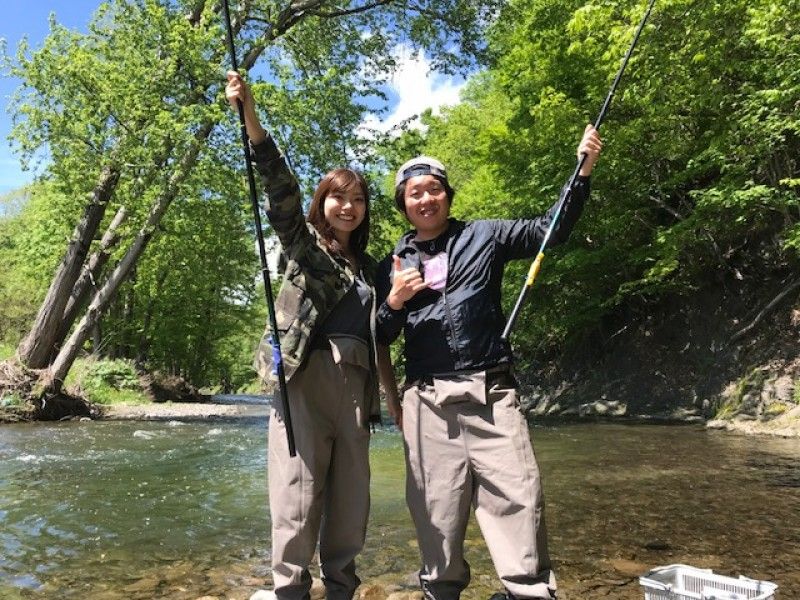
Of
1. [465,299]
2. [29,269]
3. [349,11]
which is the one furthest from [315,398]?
[29,269]

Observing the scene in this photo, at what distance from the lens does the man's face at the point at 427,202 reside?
3.09 m

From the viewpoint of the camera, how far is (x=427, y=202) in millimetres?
3094

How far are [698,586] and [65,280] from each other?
16.2 metres

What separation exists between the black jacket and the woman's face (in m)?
0.29

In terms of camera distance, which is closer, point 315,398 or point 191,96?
point 315,398

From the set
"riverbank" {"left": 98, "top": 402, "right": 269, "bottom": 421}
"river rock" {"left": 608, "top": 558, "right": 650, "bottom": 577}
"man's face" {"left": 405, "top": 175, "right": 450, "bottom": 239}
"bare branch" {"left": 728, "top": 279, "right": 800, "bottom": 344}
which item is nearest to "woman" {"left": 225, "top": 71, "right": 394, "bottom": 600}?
"man's face" {"left": 405, "top": 175, "right": 450, "bottom": 239}

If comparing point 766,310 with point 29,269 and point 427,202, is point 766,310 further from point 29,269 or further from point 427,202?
point 29,269

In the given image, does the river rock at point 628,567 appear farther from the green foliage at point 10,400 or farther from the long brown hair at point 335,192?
the green foliage at point 10,400

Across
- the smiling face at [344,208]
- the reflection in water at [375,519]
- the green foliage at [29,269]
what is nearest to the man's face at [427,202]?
the smiling face at [344,208]

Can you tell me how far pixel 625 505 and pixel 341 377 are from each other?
4.10 meters

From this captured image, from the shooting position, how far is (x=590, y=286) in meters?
18.7

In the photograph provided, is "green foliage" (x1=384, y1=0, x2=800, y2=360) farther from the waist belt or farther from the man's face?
the waist belt

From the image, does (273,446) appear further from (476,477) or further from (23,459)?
(23,459)

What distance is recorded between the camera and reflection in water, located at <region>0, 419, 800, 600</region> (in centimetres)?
409
